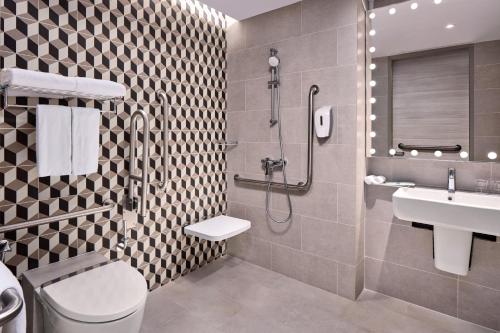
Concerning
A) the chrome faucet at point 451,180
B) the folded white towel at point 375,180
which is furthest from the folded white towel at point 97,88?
the chrome faucet at point 451,180

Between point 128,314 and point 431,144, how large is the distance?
2160 millimetres

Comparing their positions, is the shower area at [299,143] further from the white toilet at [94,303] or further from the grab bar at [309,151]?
the white toilet at [94,303]

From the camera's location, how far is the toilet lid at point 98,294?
1343mm

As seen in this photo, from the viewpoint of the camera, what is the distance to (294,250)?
2.62 meters

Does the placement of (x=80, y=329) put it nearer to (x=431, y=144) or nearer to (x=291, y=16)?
(x=431, y=144)

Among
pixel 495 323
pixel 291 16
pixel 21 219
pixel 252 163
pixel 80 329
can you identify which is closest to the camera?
pixel 80 329

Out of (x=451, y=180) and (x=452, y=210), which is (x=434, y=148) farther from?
(x=452, y=210)

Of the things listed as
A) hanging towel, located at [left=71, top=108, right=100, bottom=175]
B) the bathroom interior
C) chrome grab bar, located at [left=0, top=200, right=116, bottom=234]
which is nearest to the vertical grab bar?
the bathroom interior

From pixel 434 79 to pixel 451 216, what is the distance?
1008mm

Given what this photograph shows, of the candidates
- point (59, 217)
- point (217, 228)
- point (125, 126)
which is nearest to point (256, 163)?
point (217, 228)

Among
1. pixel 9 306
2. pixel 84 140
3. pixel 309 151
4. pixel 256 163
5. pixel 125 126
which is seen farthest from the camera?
pixel 256 163

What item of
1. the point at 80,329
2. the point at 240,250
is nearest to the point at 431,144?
the point at 240,250

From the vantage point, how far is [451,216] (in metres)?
1.72

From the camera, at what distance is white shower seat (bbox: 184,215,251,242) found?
7.78ft
